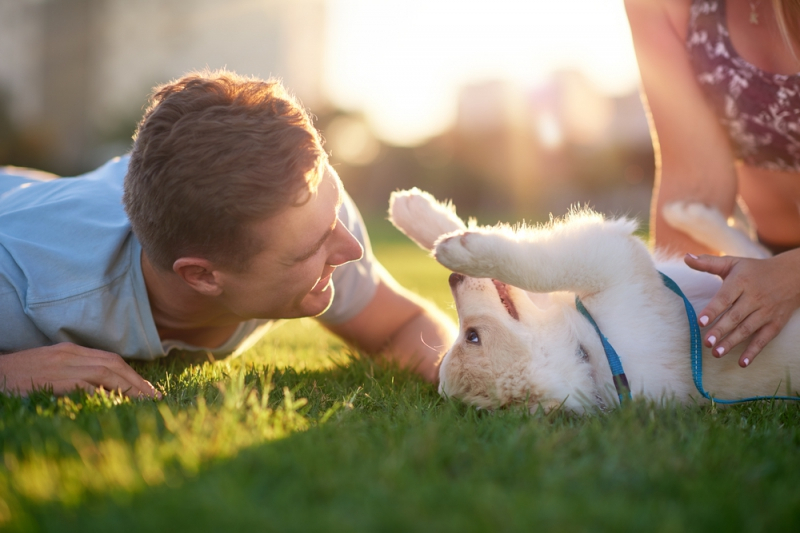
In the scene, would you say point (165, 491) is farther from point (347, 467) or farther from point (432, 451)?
point (432, 451)

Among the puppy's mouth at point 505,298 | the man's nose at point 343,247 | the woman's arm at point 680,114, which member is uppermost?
the woman's arm at point 680,114

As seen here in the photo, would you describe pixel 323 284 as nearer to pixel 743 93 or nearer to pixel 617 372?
pixel 617 372

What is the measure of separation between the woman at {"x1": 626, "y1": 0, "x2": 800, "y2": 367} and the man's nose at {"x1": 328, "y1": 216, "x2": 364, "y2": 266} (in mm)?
1897

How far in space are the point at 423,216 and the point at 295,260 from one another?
2.49ft

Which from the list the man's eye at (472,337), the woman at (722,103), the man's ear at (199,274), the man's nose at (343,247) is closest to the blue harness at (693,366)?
the man's eye at (472,337)

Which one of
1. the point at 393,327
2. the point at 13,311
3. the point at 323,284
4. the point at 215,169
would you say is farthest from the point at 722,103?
→ the point at 13,311

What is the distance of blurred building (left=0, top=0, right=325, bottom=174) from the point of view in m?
28.4

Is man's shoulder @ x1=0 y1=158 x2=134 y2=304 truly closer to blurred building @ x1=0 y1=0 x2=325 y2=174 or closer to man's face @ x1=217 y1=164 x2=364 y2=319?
man's face @ x1=217 y1=164 x2=364 y2=319

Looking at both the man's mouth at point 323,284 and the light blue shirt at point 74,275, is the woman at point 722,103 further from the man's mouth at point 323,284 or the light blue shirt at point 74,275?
the light blue shirt at point 74,275

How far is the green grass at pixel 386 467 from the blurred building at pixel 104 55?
83.9ft

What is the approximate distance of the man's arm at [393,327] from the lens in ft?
10.9

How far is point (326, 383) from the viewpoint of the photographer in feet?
8.84

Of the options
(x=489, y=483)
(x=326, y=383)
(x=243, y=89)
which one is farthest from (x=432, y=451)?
(x=243, y=89)

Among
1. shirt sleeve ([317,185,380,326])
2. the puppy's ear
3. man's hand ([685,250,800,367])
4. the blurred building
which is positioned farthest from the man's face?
the blurred building
